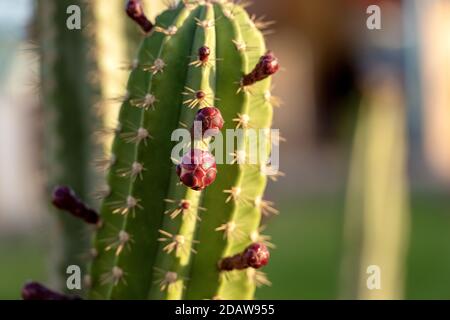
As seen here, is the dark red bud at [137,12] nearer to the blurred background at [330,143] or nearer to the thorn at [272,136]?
the thorn at [272,136]

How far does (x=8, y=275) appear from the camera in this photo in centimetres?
1084

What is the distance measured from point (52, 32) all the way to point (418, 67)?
41.9ft

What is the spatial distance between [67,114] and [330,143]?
14.0m

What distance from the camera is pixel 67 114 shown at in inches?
136

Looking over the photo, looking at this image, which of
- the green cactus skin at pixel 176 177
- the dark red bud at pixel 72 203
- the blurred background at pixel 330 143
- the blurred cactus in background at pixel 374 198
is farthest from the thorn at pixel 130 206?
the blurred cactus in background at pixel 374 198

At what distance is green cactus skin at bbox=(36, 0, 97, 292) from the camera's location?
3330 millimetres

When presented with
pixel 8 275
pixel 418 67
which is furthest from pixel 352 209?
pixel 418 67

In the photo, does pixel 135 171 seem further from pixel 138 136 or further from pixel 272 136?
pixel 272 136

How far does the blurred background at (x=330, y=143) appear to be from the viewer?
3523mm

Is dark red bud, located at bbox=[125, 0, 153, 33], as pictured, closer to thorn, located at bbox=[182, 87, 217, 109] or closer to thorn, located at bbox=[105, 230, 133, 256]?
thorn, located at bbox=[182, 87, 217, 109]

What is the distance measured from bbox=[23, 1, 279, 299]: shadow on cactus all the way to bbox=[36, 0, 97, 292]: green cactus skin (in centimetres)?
100

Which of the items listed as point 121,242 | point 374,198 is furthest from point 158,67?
point 374,198

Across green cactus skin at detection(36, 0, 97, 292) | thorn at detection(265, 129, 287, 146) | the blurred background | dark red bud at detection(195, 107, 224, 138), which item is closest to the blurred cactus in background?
the blurred background

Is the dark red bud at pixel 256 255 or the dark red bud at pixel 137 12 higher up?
the dark red bud at pixel 137 12
